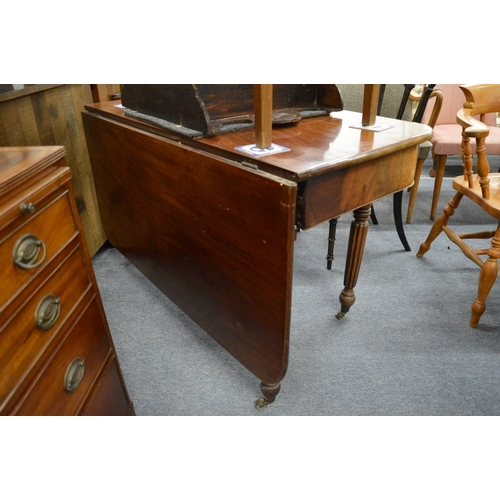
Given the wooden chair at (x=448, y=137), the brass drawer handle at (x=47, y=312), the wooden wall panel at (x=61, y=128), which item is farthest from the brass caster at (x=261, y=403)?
the wooden chair at (x=448, y=137)

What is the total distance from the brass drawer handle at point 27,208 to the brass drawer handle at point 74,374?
1.15ft

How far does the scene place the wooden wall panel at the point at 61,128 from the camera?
1.44 m

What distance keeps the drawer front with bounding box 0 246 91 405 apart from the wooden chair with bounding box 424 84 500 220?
89.7 inches

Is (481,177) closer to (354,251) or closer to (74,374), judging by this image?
(354,251)

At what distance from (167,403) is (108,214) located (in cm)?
94

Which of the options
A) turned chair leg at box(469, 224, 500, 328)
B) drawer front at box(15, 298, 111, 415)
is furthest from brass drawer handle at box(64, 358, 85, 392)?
turned chair leg at box(469, 224, 500, 328)

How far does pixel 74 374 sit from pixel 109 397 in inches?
8.4

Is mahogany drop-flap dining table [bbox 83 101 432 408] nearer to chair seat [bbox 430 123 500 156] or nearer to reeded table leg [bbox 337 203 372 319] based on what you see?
reeded table leg [bbox 337 203 372 319]

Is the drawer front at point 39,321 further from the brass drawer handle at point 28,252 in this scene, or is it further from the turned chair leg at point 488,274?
the turned chair leg at point 488,274

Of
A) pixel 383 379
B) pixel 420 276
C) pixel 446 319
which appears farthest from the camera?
pixel 420 276

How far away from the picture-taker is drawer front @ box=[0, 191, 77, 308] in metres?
0.64

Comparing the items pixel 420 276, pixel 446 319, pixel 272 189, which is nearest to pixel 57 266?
pixel 272 189

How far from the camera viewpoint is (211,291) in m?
1.30

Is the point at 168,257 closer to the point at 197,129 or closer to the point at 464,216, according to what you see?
the point at 197,129
